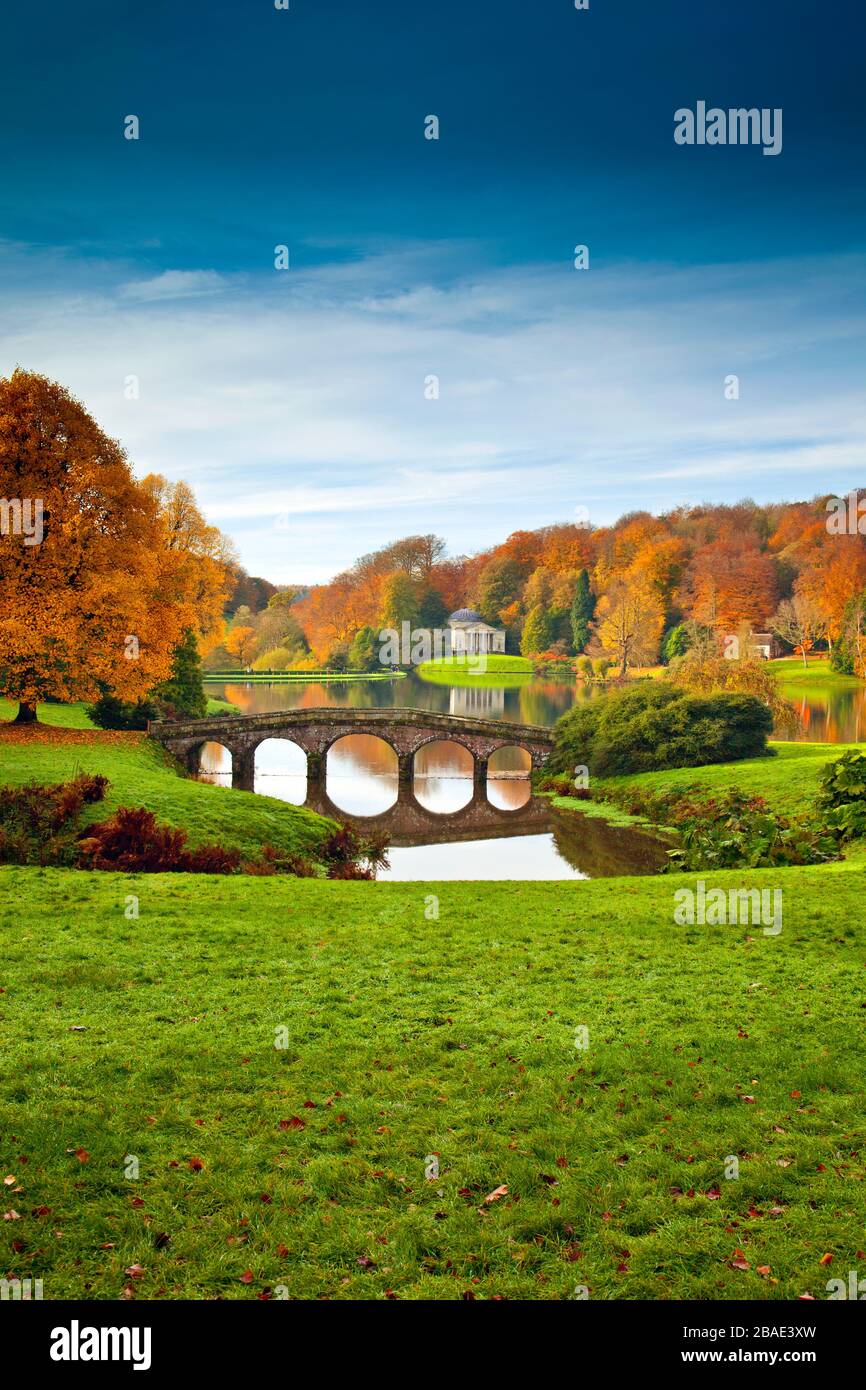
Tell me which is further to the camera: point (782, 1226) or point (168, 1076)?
point (168, 1076)

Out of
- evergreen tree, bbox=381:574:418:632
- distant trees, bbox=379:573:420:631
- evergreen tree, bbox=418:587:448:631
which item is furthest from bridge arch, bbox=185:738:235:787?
evergreen tree, bbox=418:587:448:631

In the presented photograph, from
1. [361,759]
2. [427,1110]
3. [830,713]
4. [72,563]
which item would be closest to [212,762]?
[361,759]

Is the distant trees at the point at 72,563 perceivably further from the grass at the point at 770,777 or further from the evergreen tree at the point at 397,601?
the evergreen tree at the point at 397,601

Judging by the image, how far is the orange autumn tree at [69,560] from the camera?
28.4m

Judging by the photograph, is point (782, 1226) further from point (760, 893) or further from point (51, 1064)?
point (760, 893)

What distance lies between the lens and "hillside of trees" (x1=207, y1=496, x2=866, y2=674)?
77000 mm

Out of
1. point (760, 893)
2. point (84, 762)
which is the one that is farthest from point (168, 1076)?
point (84, 762)

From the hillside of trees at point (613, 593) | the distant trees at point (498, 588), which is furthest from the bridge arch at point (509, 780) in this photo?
the distant trees at point (498, 588)

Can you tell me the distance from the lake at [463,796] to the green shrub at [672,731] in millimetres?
3516

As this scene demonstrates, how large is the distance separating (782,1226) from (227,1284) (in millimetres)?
3415

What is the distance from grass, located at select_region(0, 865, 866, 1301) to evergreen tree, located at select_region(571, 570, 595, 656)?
81.9 meters

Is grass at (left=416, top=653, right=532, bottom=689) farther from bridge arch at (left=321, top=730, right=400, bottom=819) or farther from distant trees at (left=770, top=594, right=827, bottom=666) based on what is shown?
bridge arch at (left=321, top=730, right=400, bottom=819)

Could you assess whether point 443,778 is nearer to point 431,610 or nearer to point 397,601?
point 397,601
